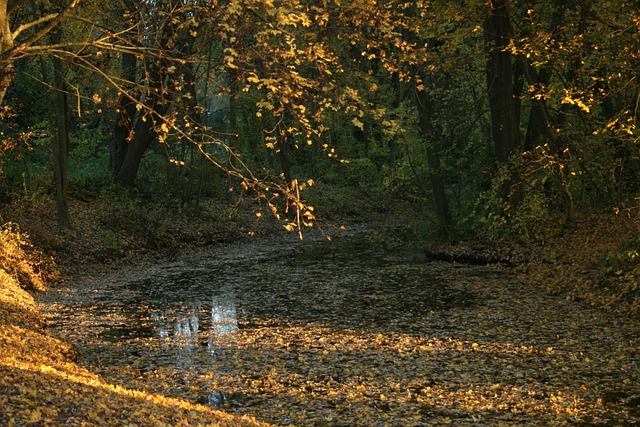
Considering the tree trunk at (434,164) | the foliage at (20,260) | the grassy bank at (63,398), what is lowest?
the grassy bank at (63,398)

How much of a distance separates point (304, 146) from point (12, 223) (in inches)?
1070

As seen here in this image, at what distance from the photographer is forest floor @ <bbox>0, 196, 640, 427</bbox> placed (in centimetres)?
762

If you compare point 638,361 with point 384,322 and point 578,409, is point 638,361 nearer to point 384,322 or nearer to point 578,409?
point 578,409

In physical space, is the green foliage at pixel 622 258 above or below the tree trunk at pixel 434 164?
below

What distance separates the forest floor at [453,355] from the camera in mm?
7625

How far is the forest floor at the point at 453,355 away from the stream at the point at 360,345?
5 centimetres

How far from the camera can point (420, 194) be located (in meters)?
25.3

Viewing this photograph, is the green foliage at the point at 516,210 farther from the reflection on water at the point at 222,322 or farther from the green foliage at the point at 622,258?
the reflection on water at the point at 222,322

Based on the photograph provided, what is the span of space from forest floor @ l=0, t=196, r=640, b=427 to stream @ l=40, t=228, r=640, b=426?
0.16ft

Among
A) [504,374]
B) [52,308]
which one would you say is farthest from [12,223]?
[504,374]

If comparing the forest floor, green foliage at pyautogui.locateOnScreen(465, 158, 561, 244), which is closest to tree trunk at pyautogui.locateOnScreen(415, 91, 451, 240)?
green foliage at pyautogui.locateOnScreen(465, 158, 561, 244)

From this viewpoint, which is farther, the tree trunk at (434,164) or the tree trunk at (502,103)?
the tree trunk at (434,164)

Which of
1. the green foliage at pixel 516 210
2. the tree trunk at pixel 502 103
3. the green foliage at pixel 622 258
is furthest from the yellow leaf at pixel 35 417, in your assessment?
the tree trunk at pixel 502 103

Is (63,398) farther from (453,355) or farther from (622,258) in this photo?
(622,258)
